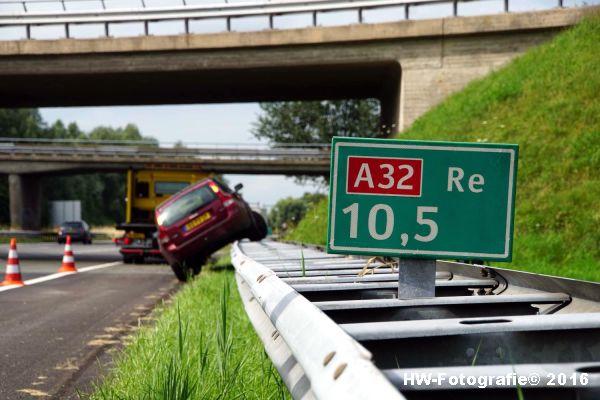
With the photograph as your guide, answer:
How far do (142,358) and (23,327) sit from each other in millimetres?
3573

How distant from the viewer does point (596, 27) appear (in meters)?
24.4

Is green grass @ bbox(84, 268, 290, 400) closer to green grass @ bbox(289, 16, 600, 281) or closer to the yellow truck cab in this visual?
green grass @ bbox(289, 16, 600, 281)

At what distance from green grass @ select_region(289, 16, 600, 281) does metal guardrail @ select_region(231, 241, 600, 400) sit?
7327mm

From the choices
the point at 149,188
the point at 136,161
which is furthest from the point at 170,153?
the point at 149,188

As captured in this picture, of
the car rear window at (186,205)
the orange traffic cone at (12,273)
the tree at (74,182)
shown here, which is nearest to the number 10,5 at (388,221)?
the orange traffic cone at (12,273)

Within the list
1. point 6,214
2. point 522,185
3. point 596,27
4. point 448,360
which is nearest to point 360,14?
point 596,27

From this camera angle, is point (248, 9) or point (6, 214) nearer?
point (248, 9)

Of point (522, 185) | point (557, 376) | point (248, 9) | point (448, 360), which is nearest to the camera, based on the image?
point (557, 376)

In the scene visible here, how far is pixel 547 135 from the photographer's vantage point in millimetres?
17484

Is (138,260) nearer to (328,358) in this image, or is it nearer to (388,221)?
(388,221)

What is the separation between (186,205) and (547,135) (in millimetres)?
8297

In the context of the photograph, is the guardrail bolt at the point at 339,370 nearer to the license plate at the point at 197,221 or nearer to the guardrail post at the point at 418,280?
the guardrail post at the point at 418,280

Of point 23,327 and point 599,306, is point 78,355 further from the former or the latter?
point 599,306

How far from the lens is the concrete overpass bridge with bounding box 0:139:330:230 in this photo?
131 feet
